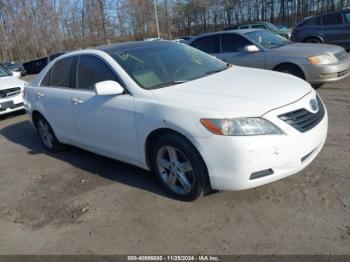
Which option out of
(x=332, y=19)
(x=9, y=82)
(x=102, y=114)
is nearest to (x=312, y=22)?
(x=332, y=19)

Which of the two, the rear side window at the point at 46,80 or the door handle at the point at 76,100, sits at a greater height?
the rear side window at the point at 46,80

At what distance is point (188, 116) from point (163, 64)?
121 cm

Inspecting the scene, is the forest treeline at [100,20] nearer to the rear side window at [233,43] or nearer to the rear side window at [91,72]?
the rear side window at [233,43]

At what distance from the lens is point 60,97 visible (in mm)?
5008

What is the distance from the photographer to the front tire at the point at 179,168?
132 inches

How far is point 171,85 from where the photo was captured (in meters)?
3.88

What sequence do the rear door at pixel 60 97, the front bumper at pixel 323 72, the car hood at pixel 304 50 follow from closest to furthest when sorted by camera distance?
the rear door at pixel 60 97 < the front bumper at pixel 323 72 < the car hood at pixel 304 50

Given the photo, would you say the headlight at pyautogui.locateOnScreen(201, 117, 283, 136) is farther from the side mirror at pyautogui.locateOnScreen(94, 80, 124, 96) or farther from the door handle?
the door handle

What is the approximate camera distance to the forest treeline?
39.9 metres

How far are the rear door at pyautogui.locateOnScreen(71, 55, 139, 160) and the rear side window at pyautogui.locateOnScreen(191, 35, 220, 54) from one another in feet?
16.2

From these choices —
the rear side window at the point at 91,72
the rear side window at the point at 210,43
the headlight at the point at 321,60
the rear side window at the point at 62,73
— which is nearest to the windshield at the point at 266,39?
the rear side window at the point at 210,43

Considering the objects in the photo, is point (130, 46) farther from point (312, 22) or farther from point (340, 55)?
point (312, 22)

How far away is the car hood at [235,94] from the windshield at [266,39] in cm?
448

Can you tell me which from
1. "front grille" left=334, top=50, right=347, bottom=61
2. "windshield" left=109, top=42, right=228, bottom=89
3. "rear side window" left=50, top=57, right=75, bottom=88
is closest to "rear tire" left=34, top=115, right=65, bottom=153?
"rear side window" left=50, top=57, right=75, bottom=88
